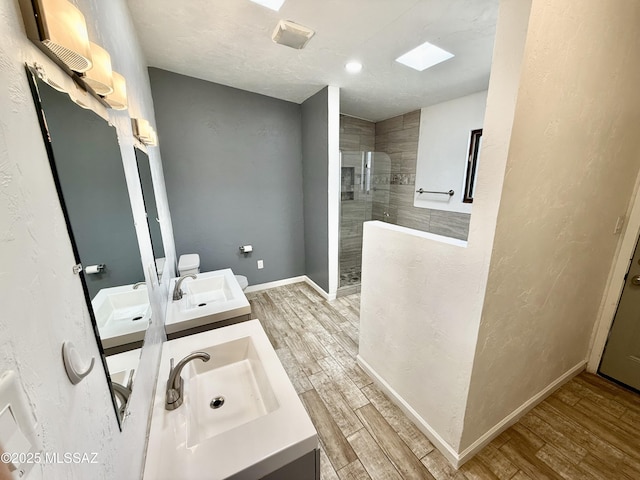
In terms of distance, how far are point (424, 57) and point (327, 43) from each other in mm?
856

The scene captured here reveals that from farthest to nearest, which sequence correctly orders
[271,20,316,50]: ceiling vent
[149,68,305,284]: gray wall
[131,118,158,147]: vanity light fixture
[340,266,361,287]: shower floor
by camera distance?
[340,266,361,287]: shower floor
[149,68,305,284]: gray wall
[271,20,316,50]: ceiling vent
[131,118,158,147]: vanity light fixture

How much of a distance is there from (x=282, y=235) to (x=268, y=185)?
73 centimetres

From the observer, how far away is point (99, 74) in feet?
2.18

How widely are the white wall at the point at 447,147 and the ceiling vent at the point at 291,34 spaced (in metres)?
2.06

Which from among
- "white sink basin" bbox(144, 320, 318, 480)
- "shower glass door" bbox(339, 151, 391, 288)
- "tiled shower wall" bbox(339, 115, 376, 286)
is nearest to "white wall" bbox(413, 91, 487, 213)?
"shower glass door" bbox(339, 151, 391, 288)

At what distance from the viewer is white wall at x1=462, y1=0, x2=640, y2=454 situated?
0.96 metres

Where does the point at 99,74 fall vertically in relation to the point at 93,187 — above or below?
above

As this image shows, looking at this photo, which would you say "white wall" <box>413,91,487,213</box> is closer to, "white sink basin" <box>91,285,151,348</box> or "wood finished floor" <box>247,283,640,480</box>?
"wood finished floor" <box>247,283,640,480</box>

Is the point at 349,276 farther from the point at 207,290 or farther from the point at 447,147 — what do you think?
the point at 447,147

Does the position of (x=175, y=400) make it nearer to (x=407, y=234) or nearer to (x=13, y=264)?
(x=13, y=264)

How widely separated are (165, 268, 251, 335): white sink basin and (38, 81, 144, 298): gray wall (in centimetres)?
69

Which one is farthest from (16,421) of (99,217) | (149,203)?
(149,203)

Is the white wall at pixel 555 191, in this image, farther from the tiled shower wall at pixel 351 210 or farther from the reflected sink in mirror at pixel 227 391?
the tiled shower wall at pixel 351 210

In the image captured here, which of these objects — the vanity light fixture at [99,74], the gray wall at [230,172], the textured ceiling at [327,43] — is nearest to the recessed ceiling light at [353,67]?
the textured ceiling at [327,43]
